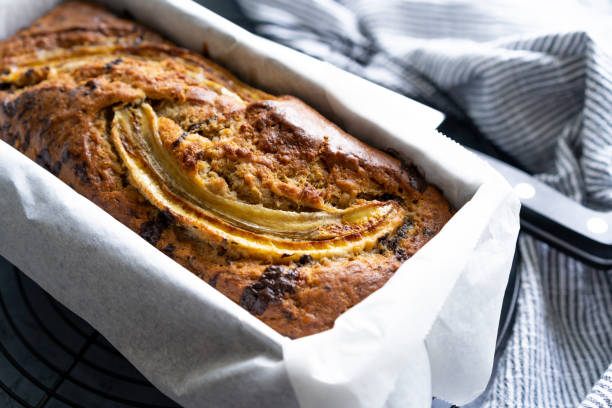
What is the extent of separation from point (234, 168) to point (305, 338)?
0.59 meters

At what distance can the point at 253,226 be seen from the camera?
154cm

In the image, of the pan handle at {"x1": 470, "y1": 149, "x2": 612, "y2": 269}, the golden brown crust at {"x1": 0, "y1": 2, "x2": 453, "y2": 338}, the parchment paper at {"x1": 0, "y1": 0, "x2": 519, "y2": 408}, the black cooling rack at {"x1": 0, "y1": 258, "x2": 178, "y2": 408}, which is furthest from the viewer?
the pan handle at {"x1": 470, "y1": 149, "x2": 612, "y2": 269}

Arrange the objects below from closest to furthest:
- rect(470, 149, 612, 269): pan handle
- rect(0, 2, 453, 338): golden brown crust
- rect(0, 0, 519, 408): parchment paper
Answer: rect(0, 0, 519, 408): parchment paper, rect(0, 2, 453, 338): golden brown crust, rect(470, 149, 612, 269): pan handle

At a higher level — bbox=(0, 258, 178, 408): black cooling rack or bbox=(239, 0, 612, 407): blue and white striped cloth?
bbox=(239, 0, 612, 407): blue and white striped cloth

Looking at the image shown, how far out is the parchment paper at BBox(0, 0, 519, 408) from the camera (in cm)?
121

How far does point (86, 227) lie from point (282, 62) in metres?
0.87

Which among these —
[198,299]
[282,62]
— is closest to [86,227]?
[198,299]

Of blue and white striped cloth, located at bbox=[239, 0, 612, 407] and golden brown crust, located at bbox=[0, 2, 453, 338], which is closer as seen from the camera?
golden brown crust, located at bbox=[0, 2, 453, 338]

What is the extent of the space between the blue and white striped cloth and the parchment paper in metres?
0.54

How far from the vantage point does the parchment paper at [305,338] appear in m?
1.21

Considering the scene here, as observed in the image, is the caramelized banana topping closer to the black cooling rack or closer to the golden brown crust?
the golden brown crust

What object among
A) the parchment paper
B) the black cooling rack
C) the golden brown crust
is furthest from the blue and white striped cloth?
the black cooling rack

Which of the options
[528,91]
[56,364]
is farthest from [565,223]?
[56,364]

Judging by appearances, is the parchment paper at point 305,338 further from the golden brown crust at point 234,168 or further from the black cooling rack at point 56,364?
the black cooling rack at point 56,364
